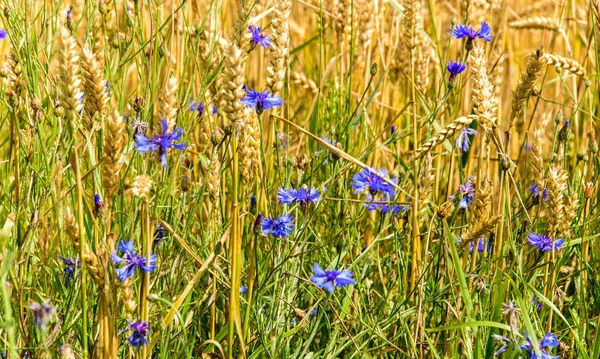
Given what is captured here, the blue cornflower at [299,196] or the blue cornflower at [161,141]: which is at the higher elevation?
the blue cornflower at [161,141]

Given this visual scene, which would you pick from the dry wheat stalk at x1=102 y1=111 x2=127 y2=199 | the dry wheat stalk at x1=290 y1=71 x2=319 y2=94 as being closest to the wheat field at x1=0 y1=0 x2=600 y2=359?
the dry wheat stalk at x1=102 y1=111 x2=127 y2=199

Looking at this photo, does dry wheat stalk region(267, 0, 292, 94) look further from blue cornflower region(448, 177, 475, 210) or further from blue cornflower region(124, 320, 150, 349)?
blue cornflower region(124, 320, 150, 349)

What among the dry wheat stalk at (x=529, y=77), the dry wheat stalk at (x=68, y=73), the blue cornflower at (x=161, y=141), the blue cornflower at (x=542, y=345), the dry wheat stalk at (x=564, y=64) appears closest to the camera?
the dry wheat stalk at (x=68, y=73)

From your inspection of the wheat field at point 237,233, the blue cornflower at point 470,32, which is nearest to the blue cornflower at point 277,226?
the wheat field at point 237,233

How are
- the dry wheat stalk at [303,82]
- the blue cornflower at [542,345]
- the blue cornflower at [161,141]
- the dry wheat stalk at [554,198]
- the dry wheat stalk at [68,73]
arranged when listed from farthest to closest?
the dry wheat stalk at [303,82], the dry wheat stalk at [554,198], the blue cornflower at [542,345], the blue cornflower at [161,141], the dry wheat stalk at [68,73]

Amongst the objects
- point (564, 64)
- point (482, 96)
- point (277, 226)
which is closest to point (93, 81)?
point (277, 226)

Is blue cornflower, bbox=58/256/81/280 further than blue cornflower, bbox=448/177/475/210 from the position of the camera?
No

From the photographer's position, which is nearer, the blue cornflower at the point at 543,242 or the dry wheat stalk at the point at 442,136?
the dry wheat stalk at the point at 442,136

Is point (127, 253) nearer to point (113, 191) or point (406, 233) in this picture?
point (113, 191)

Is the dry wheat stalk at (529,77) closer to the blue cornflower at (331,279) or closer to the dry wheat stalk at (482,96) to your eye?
the dry wheat stalk at (482,96)

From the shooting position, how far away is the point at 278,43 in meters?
1.61

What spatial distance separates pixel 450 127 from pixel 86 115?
666 mm

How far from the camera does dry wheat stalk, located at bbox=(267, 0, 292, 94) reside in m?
1.60

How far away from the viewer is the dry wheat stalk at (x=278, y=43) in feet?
5.26
